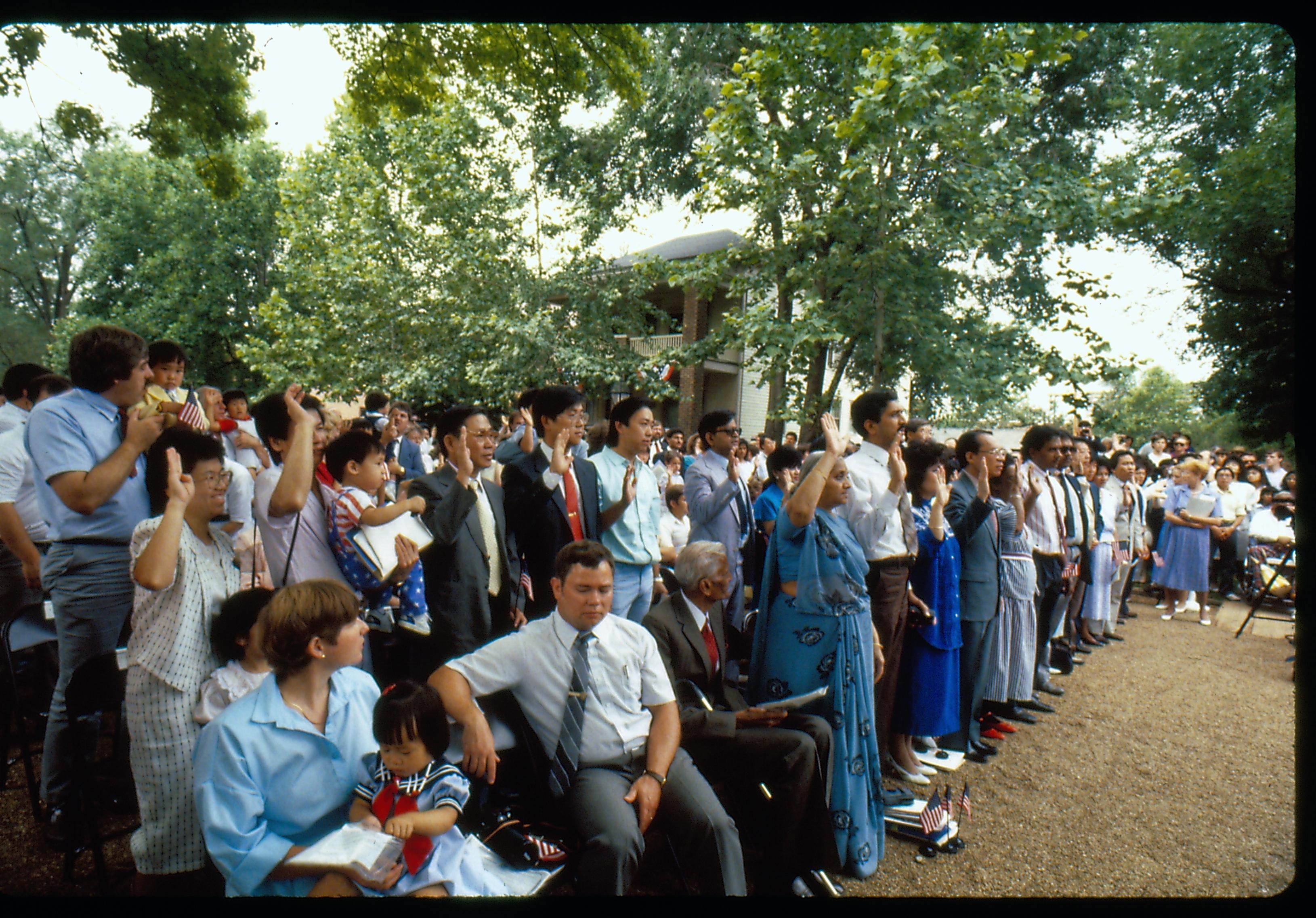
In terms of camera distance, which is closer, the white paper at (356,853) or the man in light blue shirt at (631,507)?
the white paper at (356,853)

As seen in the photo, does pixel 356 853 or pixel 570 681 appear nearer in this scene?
pixel 356 853

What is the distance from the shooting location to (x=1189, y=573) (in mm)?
9094

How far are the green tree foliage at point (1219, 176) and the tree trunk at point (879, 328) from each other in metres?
3.14

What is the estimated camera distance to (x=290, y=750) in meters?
2.01

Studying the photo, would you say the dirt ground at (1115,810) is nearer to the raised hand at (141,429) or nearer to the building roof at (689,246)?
the raised hand at (141,429)

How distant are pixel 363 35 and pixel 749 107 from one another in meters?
7.76

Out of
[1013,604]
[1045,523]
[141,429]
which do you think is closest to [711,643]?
[141,429]

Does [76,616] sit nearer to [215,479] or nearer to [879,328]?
[215,479]

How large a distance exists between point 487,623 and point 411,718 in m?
1.29

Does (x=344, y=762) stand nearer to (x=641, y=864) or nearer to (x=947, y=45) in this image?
(x=641, y=864)

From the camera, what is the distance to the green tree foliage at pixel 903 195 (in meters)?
8.97

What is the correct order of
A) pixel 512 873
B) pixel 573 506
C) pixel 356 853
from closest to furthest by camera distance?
1. pixel 356 853
2. pixel 512 873
3. pixel 573 506

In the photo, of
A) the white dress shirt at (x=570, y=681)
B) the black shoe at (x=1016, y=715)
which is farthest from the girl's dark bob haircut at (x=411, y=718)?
the black shoe at (x=1016, y=715)

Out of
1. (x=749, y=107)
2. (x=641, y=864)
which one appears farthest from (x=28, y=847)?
(x=749, y=107)
